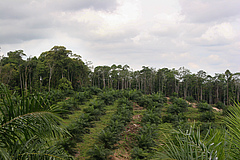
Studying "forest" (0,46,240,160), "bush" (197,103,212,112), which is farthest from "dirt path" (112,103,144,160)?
"bush" (197,103,212,112)

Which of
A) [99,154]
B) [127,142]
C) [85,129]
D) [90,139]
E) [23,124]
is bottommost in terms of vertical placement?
[127,142]

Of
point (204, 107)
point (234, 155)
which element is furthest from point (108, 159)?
point (204, 107)

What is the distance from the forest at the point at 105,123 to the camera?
1.76 meters

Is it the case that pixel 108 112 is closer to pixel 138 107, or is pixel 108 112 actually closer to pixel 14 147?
pixel 138 107

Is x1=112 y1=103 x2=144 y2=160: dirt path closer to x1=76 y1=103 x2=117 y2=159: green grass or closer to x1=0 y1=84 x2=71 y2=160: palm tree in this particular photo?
x1=76 y1=103 x2=117 y2=159: green grass

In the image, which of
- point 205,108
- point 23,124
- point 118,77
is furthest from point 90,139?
point 118,77

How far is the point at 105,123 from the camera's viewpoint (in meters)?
10.2

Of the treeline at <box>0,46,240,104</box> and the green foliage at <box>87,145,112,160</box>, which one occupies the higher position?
the treeline at <box>0,46,240,104</box>

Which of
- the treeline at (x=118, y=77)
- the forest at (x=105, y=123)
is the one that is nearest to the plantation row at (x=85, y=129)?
the forest at (x=105, y=123)

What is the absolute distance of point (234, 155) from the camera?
1.62 metres

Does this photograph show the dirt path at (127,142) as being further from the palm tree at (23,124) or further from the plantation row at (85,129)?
the palm tree at (23,124)

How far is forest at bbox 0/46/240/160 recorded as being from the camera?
176 centimetres

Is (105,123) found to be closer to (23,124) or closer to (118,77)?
(23,124)

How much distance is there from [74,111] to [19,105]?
10.9 metres
